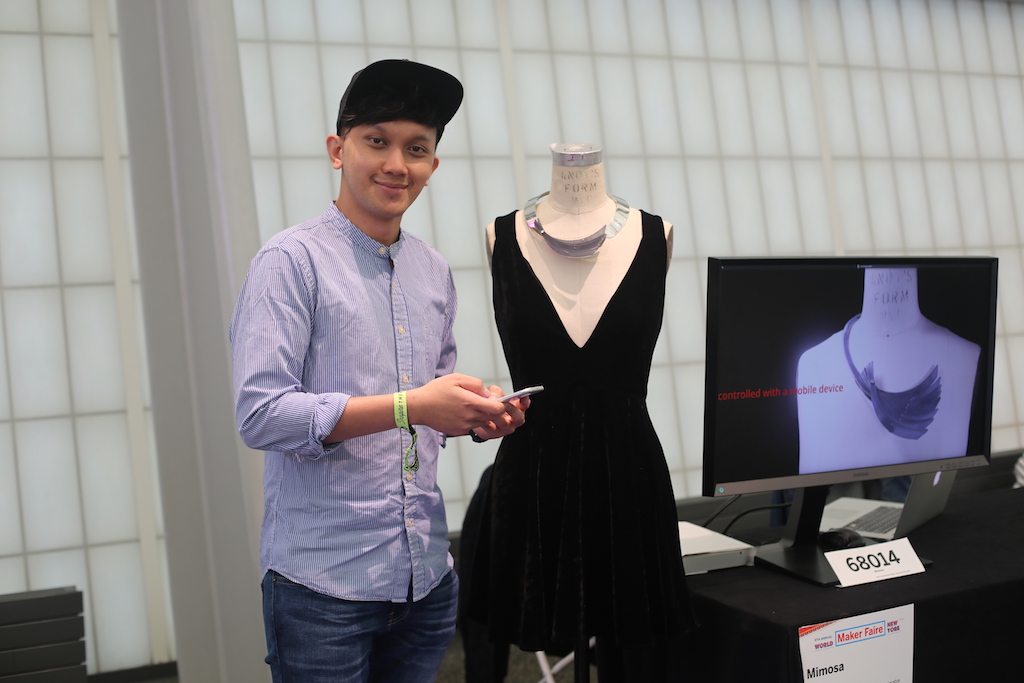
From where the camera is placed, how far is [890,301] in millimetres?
1463

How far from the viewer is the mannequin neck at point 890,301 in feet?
4.73

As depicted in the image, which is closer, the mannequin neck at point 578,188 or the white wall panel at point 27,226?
the mannequin neck at point 578,188

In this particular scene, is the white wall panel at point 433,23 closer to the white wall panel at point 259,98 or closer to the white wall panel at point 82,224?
the white wall panel at point 259,98

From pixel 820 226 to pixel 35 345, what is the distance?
3.45 meters

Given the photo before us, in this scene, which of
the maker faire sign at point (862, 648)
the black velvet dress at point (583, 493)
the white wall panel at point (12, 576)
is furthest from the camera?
the white wall panel at point (12, 576)

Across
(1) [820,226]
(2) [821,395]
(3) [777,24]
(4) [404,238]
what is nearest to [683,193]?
(1) [820,226]

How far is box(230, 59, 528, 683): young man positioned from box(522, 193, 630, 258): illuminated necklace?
0.25 m

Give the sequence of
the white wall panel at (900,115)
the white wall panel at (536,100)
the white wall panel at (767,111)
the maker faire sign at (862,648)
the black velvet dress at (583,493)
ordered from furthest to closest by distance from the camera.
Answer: the white wall panel at (900,115)
the white wall panel at (767,111)
the white wall panel at (536,100)
the black velvet dress at (583,493)
the maker faire sign at (862,648)

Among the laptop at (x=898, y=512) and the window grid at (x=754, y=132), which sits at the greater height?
the window grid at (x=754, y=132)

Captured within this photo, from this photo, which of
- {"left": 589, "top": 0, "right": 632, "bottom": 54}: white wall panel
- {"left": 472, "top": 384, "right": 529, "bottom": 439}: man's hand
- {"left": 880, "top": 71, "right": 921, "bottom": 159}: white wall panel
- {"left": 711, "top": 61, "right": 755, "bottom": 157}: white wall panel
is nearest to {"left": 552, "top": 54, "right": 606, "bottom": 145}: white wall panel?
{"left": 589, "top": 0, "right": 632, "bottom": 54}: white wall panel

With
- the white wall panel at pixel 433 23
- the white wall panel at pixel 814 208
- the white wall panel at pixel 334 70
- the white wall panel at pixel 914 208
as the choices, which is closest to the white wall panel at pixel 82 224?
the white wall panel at pixel 334 70

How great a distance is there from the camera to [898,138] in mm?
3883

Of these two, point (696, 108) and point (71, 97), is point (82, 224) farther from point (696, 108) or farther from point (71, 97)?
point (696, 108)

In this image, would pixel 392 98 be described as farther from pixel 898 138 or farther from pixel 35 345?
pixel 898 138
